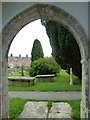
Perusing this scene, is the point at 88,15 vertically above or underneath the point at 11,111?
above

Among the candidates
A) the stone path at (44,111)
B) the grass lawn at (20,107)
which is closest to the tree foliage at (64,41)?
the grass lawn at (20,107)

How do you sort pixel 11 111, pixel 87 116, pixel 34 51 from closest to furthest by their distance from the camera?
pixel 87 116
pixel 11 111
pixel 34 51

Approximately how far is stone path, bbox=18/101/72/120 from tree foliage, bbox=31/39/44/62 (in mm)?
15169

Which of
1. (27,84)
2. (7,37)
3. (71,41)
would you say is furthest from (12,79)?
(7,37)

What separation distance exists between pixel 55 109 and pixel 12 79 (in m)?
7.06

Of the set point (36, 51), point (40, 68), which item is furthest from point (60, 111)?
point (36, 51)

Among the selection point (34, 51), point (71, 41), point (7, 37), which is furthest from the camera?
point (34, 51)

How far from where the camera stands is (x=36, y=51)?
955 inches

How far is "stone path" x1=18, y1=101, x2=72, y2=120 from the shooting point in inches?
279

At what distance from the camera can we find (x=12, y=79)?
1455 centimetres

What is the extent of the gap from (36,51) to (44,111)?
1684 cm

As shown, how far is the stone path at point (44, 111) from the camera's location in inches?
279

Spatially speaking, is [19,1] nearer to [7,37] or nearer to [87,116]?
[7,37]

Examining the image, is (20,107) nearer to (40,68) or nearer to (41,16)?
(41,16)
